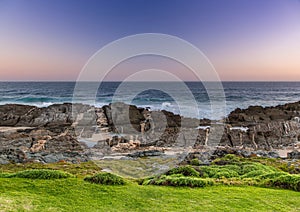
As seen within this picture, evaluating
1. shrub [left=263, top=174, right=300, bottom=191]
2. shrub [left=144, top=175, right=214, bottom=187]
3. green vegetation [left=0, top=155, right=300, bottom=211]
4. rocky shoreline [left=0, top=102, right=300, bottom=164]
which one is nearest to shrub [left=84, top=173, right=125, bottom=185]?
green vegetation [left=0, top=155, right=300, bottom=211]

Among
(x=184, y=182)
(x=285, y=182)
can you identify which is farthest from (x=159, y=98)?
(x=184, y=182)

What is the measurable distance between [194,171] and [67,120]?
2325 cm

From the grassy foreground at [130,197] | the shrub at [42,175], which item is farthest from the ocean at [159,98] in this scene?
the shrub at [42,175]

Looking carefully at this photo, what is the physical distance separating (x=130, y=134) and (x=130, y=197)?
18.3m

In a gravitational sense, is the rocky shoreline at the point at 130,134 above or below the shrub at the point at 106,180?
below

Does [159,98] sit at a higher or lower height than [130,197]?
higher

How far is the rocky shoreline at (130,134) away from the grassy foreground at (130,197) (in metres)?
7.23

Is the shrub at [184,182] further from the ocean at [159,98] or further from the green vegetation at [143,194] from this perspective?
the ocean at [159,98]

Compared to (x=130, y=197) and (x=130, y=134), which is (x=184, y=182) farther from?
(x=130, y=134)

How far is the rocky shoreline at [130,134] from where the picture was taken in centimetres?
1541

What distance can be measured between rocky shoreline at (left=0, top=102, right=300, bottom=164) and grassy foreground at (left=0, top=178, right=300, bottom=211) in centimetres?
723

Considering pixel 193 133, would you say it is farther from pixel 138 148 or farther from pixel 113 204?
pixel 113 204

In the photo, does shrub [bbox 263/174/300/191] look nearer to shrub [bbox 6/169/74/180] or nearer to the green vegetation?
the green vegetation

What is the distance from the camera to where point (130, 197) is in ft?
15.0
